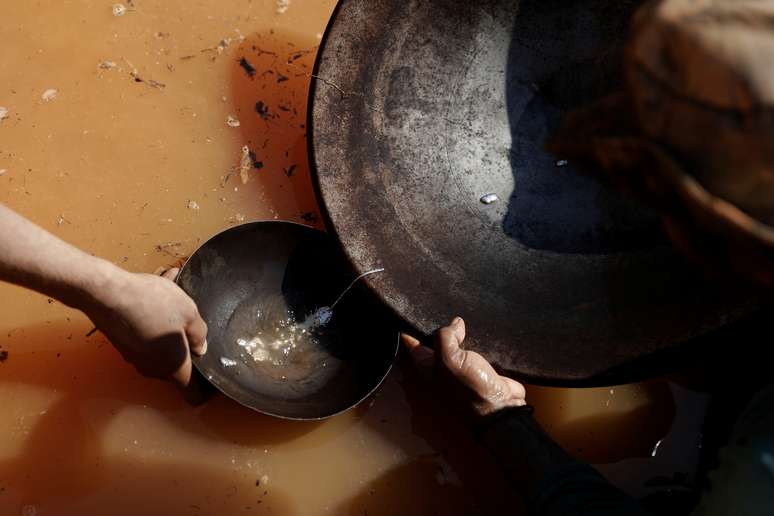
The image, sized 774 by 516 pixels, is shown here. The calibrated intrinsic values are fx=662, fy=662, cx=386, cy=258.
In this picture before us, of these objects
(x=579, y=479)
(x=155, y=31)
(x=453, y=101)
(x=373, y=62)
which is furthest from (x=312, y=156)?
(x=579, y=479)

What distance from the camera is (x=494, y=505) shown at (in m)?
2.10

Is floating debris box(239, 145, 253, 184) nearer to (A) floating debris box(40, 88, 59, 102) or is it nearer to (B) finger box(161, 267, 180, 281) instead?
(B) finger box(161, 267, 180, 281)

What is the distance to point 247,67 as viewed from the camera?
246 cm

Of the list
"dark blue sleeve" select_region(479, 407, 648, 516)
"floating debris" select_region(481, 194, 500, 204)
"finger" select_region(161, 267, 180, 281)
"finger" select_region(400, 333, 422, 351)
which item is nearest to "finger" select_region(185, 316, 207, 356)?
"finger" select_region(161, 267, 180, 281)

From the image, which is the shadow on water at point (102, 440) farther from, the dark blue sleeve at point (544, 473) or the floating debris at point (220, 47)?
the floating debris at point (220, 47)

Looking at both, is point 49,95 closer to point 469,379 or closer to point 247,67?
point 247,67

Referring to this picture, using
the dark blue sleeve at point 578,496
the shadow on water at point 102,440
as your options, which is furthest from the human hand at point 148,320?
the dark blue sleeve at point 578,496

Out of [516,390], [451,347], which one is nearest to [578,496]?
[516,390]

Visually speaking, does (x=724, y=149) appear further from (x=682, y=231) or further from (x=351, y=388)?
(x=351, y=388)

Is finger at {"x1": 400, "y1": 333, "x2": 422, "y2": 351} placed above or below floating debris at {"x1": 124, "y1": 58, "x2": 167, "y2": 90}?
below

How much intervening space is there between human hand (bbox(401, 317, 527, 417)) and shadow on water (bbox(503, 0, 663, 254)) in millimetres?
461

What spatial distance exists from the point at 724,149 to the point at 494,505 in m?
1.58

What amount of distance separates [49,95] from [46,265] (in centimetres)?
113

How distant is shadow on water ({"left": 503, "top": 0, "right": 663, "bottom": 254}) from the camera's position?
2.15 m
